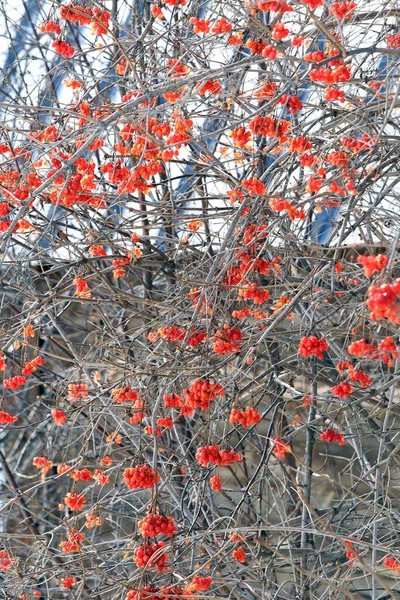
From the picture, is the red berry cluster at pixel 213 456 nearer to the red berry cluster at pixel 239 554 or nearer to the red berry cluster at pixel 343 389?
the red berry cluster at pixel 343 389

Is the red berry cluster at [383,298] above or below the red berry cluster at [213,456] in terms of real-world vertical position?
above

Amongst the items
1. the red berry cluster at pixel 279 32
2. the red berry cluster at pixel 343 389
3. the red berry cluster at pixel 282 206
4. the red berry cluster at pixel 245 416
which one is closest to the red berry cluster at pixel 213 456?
the red berry cluster at pixel 245 416

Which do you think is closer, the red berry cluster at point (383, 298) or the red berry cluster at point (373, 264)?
the red berry cluster at point (383, 298)

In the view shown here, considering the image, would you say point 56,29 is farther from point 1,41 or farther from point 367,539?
point 1,41

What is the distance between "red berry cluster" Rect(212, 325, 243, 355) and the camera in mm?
3238

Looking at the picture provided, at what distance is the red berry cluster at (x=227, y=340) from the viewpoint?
10.6ft

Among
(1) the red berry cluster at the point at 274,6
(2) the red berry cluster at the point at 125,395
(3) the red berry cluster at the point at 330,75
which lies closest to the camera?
(1) the red berry cluster at the point at 274,6

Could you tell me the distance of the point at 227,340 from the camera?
10.6 ft

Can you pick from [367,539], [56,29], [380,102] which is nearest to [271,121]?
[380,102]

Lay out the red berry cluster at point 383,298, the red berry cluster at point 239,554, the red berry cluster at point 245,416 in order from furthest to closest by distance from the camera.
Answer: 1. the red berry cluster at point 239,554
2. the red berry cluster at point 245,416
3. the red berry cluster at point 383,298

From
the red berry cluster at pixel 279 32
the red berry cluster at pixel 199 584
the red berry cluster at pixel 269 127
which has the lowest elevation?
the red berry cluster at pixel 199 584

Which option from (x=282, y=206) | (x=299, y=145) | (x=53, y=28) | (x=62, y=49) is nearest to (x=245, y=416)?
(x=282, y=206)

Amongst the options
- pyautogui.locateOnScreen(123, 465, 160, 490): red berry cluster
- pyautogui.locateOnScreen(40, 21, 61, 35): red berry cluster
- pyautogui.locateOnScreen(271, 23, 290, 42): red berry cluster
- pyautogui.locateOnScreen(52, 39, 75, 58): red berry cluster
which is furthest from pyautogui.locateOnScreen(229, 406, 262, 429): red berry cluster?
pyautogui.locateOnScreen(40, 21, 61, 35): red berry cluster

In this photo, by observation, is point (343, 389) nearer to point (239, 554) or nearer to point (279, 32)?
point (239, 554)
